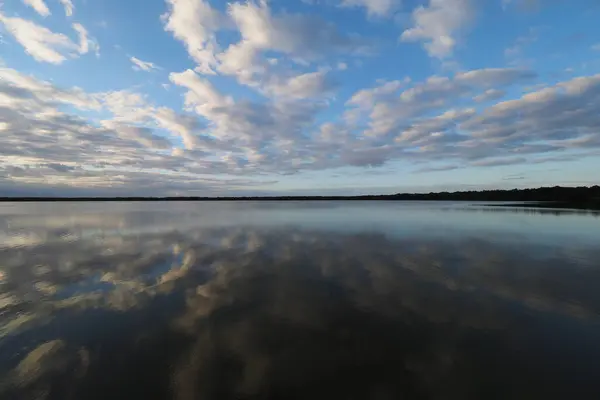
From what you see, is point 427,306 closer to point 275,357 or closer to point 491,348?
point 491,348

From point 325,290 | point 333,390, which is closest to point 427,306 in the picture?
point 325,290

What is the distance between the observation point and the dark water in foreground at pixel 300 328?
19.2ft

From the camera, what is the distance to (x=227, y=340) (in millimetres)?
7676

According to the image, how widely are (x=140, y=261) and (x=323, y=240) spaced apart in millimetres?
13710

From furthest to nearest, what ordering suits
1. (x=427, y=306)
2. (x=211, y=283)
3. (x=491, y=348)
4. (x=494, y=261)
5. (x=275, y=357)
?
(x=494, y=261)
(x=211, y=283)
(x=427, y=306)
(x=491, y=348)
(x=275, y=357)

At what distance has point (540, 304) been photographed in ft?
33.5

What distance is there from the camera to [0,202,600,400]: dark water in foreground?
19.2ft

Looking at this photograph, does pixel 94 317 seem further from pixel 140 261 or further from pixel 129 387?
pixel 140 261

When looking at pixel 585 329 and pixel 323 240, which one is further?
pixel 323 240

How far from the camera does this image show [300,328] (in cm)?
839

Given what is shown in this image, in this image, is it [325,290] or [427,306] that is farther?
[325,290]

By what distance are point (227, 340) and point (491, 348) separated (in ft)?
21.9

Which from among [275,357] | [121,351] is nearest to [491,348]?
[275,357]

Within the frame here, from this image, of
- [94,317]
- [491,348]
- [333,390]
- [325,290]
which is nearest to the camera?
[333,390]
